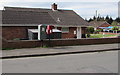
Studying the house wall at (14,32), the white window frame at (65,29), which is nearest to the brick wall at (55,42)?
the house wall at (14,32)

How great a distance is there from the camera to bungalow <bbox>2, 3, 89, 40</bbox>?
21812 mm

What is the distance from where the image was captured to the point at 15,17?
2378 cm

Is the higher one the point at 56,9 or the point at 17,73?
the point at 56,9

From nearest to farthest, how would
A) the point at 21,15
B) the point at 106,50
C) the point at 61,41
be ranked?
the point at 106,50
the point at 61,41
the point at 21,15

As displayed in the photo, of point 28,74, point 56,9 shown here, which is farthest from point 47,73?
point 56,9

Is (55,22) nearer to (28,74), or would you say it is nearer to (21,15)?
(21,15)

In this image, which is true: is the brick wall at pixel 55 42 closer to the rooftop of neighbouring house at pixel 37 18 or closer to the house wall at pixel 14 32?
the house wall at pixel 14 32

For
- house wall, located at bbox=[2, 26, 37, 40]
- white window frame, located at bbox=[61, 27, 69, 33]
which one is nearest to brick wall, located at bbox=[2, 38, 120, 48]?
house wall, located at bbox=[2, 26, 37, 40]

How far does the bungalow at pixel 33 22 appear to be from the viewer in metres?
21.8

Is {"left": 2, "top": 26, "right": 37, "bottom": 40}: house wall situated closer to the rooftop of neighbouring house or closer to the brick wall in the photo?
the rooftop of neighbouring house

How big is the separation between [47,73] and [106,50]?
332 inches

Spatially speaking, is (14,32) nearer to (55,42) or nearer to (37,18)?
(37,18)

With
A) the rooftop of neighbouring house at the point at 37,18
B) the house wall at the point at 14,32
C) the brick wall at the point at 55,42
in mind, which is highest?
the rooftop of neighbouring house at the point at 37,18

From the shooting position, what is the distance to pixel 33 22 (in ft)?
77.7
